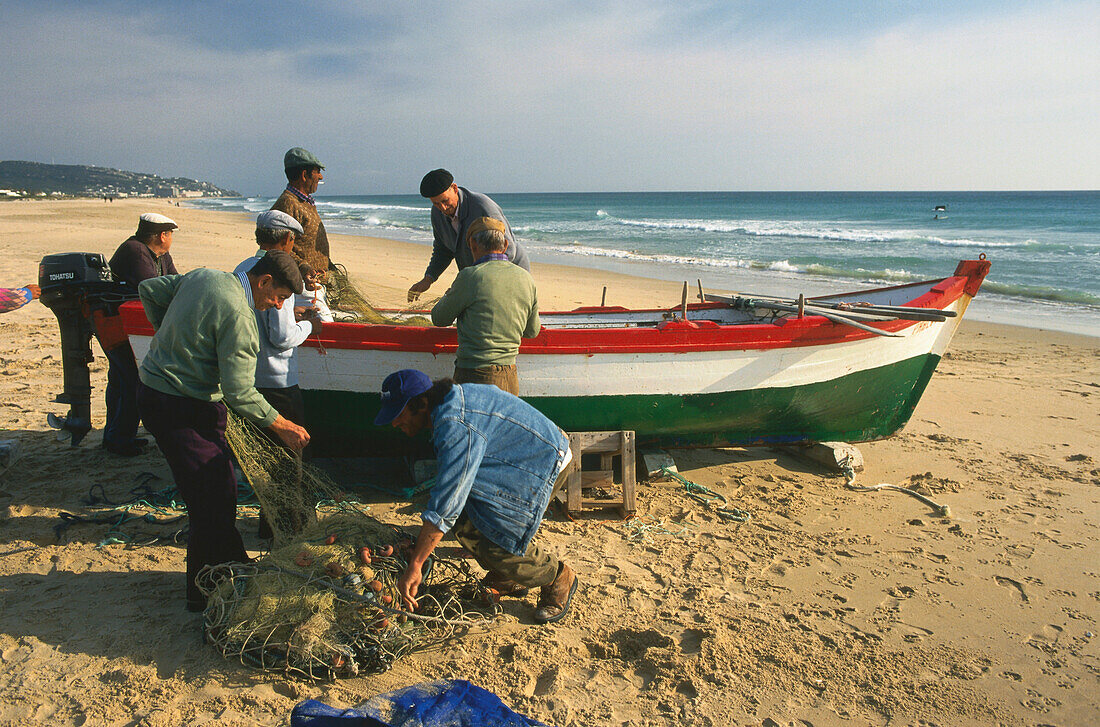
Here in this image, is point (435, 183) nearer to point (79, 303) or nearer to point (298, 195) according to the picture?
point (298, 195)

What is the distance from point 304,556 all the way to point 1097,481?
6.03 meters

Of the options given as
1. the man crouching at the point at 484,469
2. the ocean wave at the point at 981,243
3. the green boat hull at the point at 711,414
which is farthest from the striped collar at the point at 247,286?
the ocean wave at the point at 981,243

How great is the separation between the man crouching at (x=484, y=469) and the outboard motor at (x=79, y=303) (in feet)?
10.2

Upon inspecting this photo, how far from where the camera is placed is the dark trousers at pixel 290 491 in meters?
3.84

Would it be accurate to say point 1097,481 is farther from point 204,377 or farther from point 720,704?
point 204,377

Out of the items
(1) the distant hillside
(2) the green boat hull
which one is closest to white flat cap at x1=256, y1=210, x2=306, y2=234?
(2) the green boat hull

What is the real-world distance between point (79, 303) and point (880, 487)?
240 inches

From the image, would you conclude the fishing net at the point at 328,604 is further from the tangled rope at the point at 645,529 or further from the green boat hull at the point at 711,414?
the green boat hull at the point at 711,414

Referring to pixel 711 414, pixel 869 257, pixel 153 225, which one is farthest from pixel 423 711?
pixel 869 257

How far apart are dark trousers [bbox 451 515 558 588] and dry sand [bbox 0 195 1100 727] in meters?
0.32

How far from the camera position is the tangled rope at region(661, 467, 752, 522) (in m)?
4.90

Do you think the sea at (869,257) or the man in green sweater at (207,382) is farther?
the sea at (869,257)

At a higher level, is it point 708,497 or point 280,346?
point 280,346

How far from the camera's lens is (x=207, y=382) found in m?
3.18
